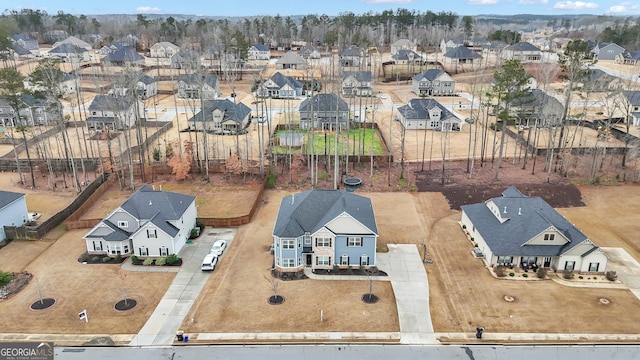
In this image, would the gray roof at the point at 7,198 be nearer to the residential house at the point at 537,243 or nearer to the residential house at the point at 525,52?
the residential house at the point at 537,243

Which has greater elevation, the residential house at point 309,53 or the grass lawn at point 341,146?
the residential house at point 309,53

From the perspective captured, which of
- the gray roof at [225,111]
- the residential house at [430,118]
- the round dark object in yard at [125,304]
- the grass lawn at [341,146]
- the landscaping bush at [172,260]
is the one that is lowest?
the round dark object in yard at [125,304]

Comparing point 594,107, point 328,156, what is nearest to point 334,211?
point 328,156

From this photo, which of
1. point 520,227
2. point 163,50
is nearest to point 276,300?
point 520,227

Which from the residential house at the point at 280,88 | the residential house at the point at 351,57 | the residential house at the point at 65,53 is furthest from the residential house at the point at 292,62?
the residential house at the point at 65,53
